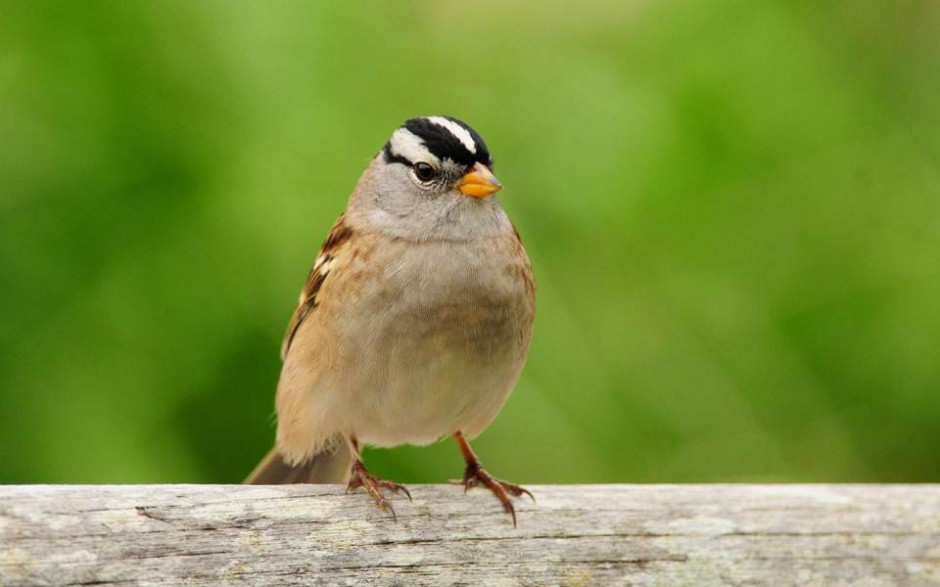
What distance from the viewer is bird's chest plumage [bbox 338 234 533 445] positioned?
2.74m

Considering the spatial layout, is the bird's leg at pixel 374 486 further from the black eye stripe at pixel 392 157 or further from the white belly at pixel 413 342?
the black eye stripe at pixel 392 157

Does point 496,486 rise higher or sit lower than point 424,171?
lower

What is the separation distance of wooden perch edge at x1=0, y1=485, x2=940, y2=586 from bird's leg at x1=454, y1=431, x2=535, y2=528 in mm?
25

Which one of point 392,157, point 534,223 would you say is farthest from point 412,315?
point 534,223

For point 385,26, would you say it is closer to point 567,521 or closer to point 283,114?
point 283,114

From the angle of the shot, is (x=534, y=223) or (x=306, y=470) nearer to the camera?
(x=306, y=470)

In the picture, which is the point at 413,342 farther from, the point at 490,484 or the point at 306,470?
the point at 306,470

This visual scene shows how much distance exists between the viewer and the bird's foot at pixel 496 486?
2486mm

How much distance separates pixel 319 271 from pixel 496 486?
2.22 ft

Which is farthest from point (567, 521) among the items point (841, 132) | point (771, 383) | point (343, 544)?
point (841, 132)

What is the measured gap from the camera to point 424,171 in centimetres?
301

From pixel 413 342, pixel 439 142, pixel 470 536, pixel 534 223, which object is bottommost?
pixel 470 536

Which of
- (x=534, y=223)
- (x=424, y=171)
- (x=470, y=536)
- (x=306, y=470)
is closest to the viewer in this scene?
(x=470, y=536)

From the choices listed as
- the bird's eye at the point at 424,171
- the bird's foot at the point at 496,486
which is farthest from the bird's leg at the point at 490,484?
the bird's eye at the point at 424,171
